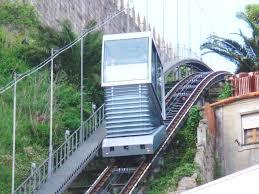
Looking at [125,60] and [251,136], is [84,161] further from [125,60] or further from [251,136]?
[251,136]

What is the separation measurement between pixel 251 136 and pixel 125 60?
14.1 feet

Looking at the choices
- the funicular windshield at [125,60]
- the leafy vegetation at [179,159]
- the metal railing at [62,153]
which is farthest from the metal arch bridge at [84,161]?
the funicular windshield at [125,60]

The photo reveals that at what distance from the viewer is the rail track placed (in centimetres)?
2299

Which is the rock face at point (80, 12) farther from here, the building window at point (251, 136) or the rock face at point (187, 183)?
the rock face at point (187, 183)

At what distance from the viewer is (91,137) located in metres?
26.2

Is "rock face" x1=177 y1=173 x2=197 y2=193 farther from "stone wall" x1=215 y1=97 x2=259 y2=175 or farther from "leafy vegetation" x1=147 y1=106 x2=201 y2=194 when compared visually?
"stone wall" x1=215 y1=97 x2=259 y2=175

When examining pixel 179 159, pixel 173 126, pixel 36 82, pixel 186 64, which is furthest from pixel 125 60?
pixel 186 64

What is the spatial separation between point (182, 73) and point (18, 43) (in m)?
19.6

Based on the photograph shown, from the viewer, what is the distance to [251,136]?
82.1 feet

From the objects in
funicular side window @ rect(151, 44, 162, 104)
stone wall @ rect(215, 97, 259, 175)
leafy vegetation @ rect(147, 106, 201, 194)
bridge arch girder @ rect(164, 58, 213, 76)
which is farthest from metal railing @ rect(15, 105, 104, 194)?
bridge arch girder @ rect(164, 58, 213, 76)

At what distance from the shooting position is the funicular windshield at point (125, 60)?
24.8m

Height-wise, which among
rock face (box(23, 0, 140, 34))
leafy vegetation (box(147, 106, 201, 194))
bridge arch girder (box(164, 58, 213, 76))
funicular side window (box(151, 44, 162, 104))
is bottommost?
leafy vegetation (box(147, 106, 201, 194))

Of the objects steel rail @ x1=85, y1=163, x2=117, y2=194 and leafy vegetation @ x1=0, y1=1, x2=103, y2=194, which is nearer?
steel rail @ x1=85, y1=163, x2=117, y2=194

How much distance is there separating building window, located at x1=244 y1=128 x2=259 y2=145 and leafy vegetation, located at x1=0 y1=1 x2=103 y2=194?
223 inches
